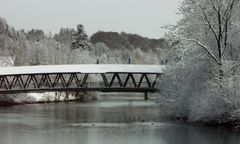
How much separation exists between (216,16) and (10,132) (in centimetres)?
1445

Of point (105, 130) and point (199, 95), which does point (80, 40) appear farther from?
point (105, 130)

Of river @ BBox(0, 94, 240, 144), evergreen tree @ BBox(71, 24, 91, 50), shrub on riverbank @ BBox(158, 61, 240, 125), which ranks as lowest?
river @ BBox(0, 94, 240, 144)

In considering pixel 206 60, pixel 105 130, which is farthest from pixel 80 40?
pixel 105 130

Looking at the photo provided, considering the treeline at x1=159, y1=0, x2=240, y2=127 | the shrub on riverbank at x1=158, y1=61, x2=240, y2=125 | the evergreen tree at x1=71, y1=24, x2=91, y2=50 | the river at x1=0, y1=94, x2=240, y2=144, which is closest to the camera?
the river at x1=0, y1=94, x2=240, y2=144

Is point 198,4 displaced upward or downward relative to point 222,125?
upward

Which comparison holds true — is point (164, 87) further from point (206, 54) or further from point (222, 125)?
point (222, 125)

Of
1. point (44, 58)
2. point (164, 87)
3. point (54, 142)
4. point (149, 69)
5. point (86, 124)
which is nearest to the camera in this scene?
point (54, 142)

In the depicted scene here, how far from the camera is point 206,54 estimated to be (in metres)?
37.1

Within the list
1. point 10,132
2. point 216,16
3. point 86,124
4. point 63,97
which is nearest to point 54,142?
point 10,132

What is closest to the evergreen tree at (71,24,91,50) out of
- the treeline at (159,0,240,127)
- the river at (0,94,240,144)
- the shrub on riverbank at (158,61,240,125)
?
the river at (0,94,240,144)

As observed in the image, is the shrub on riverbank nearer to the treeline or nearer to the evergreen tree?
the treeline

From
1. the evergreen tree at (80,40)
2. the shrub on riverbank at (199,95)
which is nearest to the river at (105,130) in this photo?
the shrub on riverbank at (199,95)

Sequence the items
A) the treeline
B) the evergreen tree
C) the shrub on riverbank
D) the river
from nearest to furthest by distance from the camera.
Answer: the river < the shrub on riverbank < the treeline < the evergreen tree

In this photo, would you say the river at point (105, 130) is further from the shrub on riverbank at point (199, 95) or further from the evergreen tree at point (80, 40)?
the evergreen tree at point (80, 40)
